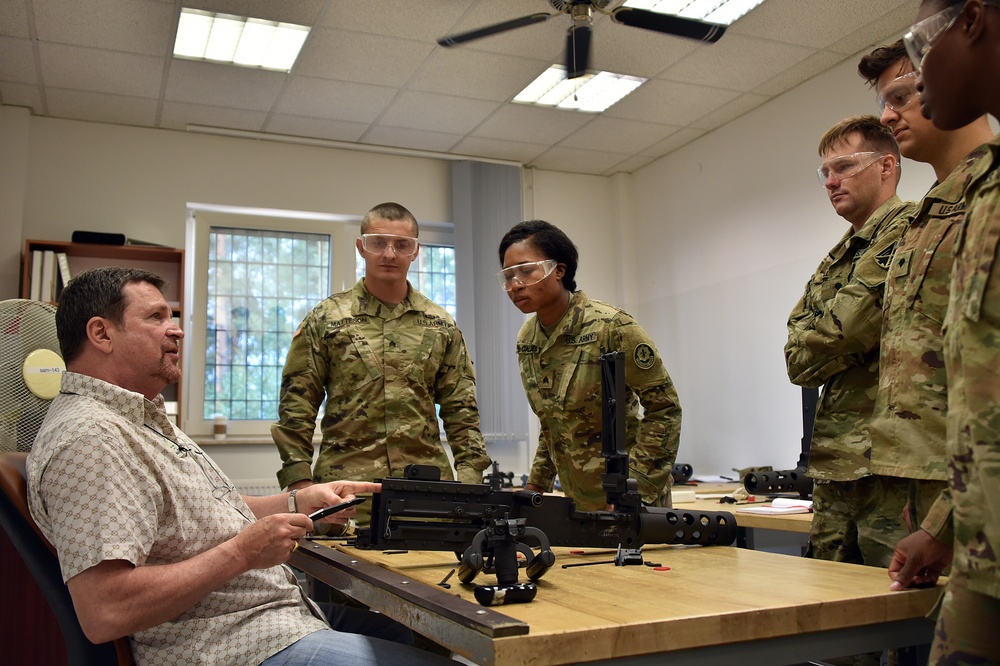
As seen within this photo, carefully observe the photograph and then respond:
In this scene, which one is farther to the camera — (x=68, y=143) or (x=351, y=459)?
(x=68, y=143)

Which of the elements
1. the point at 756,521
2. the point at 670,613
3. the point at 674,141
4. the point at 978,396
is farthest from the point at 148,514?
the point at 674,141

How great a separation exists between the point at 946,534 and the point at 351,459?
1.94m

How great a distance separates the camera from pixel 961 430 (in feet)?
3.19

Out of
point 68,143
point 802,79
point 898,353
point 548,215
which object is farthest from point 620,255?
point 898,353

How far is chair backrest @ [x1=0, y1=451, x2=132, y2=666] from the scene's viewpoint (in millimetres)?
1396

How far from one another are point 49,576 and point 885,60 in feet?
6.57

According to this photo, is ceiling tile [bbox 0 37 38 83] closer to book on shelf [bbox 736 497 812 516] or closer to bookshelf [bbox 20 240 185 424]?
bookshelf [bbox 20 240 185 424]

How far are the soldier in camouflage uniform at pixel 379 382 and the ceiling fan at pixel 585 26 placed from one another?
1000 mm

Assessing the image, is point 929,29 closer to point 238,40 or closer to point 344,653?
point 344,653

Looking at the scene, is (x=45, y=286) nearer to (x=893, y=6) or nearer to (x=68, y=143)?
(x=68, y=143)

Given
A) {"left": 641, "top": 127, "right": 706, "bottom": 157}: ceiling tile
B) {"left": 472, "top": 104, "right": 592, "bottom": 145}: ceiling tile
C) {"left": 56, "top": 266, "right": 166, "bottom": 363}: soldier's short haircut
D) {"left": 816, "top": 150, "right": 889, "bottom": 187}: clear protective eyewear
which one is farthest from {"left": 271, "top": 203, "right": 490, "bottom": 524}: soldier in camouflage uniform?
{"left": 641, "top": 127, "right": 706, "bottom": 157}: ceiling tile

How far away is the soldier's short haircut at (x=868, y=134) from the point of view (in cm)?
220

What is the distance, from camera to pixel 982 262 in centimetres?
96

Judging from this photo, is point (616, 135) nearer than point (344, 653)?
No
